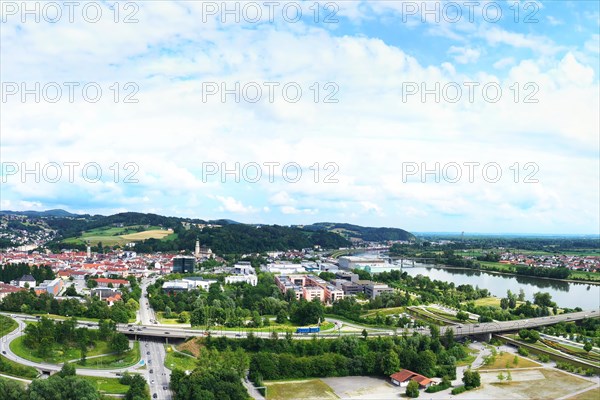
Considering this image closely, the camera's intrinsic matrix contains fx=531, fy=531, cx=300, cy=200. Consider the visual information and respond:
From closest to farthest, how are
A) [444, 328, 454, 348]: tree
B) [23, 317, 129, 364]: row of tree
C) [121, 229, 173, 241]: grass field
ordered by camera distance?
1. [23, 317, 129, 364]: row of tree
2. [444, 328, 454, 348]: tree
3. [121, 229, 173, 241]: grass field

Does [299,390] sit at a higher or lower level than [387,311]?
lower

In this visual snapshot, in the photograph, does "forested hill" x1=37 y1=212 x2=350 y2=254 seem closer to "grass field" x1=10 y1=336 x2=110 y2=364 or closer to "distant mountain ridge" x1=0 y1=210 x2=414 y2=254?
"distant mountain ridge" x1=0 y1=210 x2=414 y2=254

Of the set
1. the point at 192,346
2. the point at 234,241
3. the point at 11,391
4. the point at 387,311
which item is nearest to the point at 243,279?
the point at 387,311

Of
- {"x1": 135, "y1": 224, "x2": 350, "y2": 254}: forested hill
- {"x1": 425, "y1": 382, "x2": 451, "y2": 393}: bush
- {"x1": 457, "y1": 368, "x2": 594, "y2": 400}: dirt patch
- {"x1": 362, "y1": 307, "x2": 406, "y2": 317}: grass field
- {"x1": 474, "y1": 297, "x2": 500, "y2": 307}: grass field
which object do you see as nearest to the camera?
{"x1": 457, "y1": 368, "x2": 594, "y2": 400}: dirt patch

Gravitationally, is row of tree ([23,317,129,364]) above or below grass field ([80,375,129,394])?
above

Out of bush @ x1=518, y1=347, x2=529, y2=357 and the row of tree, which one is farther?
bush @ x1=518, y1=347, x2=529, y2=357

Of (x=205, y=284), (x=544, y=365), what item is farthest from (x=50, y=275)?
(x=544, y=365)

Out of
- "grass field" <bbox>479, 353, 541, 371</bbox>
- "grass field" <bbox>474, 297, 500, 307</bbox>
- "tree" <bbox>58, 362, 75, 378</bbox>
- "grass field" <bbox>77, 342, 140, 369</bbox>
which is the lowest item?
"grass field" <bbox>479, 353, 541, 371</bbox>

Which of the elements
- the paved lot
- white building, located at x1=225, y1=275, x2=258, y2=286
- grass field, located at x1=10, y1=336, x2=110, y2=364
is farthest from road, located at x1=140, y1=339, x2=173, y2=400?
white building, located at x1=225, y1=275, x2=258, y2=286

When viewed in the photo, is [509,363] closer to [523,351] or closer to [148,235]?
[523,351]
